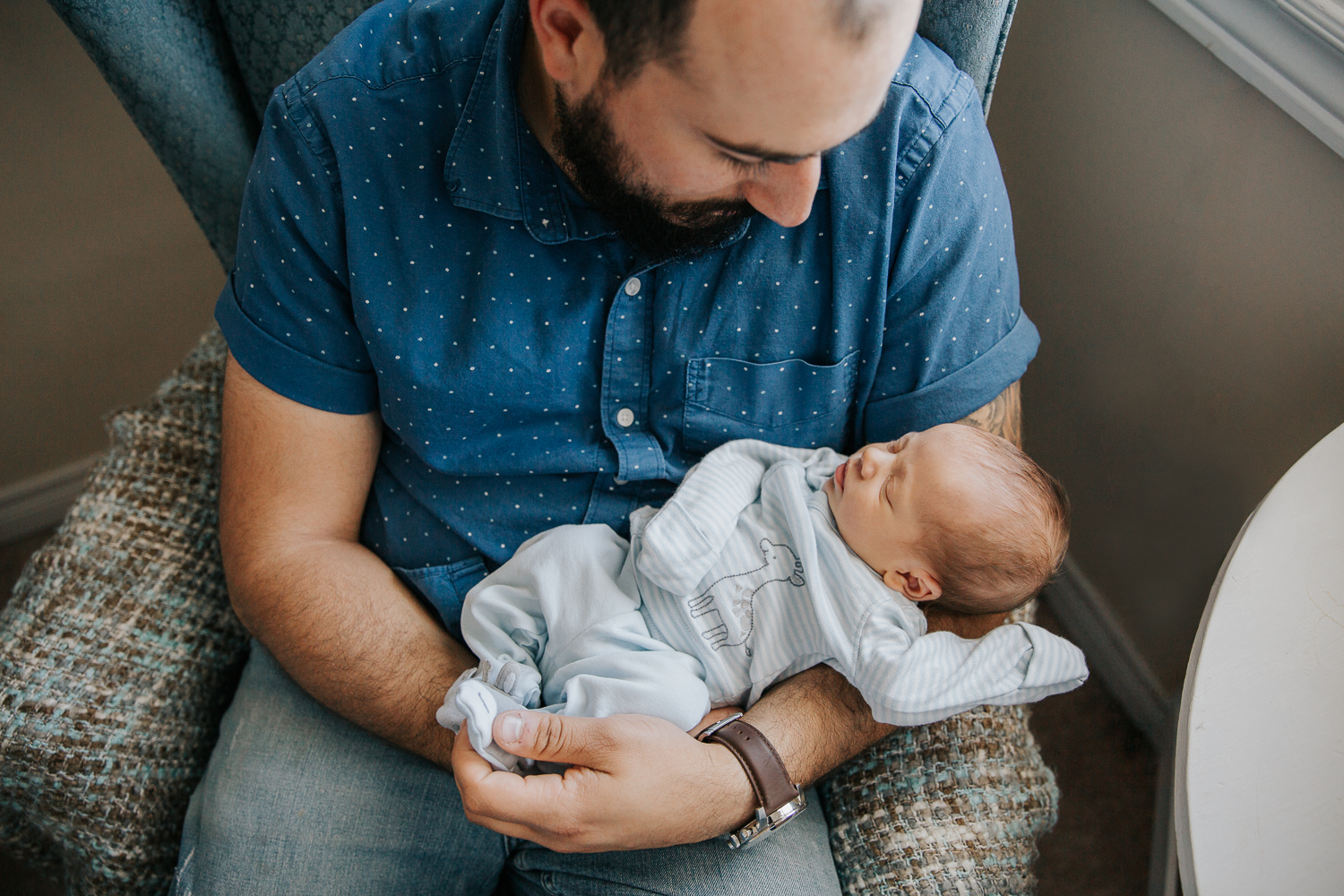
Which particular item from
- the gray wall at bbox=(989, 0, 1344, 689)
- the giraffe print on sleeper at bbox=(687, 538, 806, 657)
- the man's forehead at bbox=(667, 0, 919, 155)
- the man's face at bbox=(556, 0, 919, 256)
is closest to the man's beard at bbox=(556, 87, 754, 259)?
the man's face at bbox=(556, 0, 919, 256)

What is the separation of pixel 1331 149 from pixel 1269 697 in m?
0.72

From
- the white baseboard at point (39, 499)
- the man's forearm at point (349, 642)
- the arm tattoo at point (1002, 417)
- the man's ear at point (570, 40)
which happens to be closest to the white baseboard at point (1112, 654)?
the arm tattoo at point (1002, 417)

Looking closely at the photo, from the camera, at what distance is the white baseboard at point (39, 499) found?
6.65ft

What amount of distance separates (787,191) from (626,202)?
0.17 m

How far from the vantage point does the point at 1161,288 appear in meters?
1.36

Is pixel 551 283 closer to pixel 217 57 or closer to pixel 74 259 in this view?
pixel 217 57

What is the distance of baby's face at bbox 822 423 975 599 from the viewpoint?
0.92 metres

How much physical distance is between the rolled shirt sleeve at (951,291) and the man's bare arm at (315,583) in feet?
2.17

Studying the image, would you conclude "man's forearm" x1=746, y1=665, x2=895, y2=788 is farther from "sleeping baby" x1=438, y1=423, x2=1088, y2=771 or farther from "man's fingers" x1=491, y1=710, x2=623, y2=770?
"man's fingers" x1=491, y1=710, x2=623, y2=770

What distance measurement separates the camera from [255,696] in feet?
3.65

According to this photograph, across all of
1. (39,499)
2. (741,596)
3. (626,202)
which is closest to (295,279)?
(626,202)

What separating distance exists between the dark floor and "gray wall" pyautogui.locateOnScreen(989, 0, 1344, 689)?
0.67 feet

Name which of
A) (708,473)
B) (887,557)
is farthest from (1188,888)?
(708,473)

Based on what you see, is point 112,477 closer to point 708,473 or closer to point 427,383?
point 427,383
